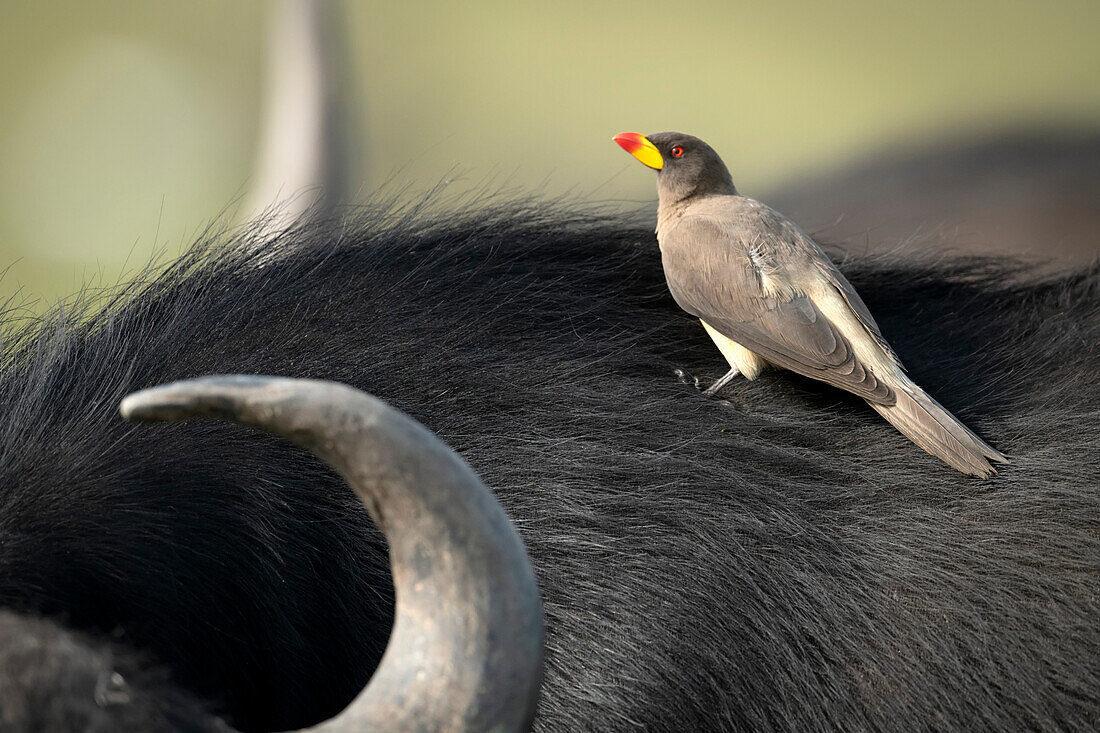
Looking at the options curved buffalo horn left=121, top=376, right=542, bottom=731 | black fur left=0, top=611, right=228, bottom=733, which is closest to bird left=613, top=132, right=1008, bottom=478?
curved buffalo horn left=121, top=376, right=542, bottom=731

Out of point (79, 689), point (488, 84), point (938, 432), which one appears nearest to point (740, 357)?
point (938, 432)

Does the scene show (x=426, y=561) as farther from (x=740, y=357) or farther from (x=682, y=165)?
(x=682, y=165)

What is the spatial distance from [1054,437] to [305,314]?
35.3 inches

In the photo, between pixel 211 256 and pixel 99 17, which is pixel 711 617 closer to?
pixel 211 256

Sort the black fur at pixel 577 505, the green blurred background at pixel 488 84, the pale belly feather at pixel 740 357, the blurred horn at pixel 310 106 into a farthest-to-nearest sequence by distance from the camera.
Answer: the green blurred background at pixel 488 84
the blurred horn at pixel 310 106
the pale belly feather at pixel 740 357
the black fur at pixel 577 505

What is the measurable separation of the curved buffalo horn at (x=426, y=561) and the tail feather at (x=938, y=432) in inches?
24.9

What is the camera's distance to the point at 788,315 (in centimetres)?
115

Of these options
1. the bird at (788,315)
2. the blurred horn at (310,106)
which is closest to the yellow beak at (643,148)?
the bird at (788,315)

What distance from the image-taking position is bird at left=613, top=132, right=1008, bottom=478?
1131 mm

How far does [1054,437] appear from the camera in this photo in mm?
1241

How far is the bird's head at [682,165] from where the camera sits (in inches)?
52.7

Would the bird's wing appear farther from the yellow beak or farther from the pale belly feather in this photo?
the yellow beak

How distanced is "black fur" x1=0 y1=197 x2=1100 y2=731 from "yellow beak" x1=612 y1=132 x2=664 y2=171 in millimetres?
177

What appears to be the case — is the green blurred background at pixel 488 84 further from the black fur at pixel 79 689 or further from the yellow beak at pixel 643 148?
the black fur at pixel 79 689
